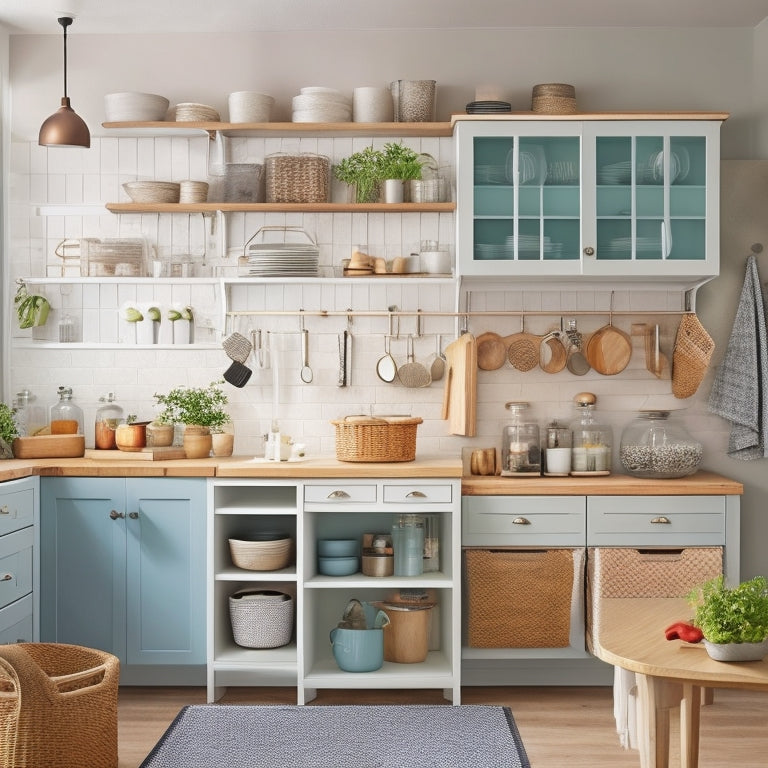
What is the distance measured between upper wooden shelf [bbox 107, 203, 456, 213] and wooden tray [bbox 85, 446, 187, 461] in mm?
1115

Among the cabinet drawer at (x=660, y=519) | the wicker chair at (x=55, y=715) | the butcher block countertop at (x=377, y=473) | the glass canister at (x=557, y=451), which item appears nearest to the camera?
the wicker chair at (x=55, y=715)

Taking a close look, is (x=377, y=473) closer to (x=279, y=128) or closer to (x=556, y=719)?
(x=556, y=719)

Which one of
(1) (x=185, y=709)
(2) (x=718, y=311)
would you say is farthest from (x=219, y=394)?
(2) (x=718, y=311)

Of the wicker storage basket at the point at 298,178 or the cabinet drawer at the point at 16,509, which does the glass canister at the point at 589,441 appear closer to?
the wicker storage basket at the point at 298,178

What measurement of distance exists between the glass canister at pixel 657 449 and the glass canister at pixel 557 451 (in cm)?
26

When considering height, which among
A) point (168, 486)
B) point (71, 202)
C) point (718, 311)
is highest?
point (71, 202)

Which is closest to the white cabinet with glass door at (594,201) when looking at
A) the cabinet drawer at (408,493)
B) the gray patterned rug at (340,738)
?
the cabinet drawer at (408,493)

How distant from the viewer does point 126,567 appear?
13.2 ft

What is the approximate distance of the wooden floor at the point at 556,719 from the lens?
3445mm

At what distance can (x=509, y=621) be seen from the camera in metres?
4.05

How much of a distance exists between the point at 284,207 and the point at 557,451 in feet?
5.48

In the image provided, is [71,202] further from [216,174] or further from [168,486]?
[168,486]

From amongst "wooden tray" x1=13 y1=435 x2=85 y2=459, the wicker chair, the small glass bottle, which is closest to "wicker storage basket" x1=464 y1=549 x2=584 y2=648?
the wicker chair

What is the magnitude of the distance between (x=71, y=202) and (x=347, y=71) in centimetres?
147
